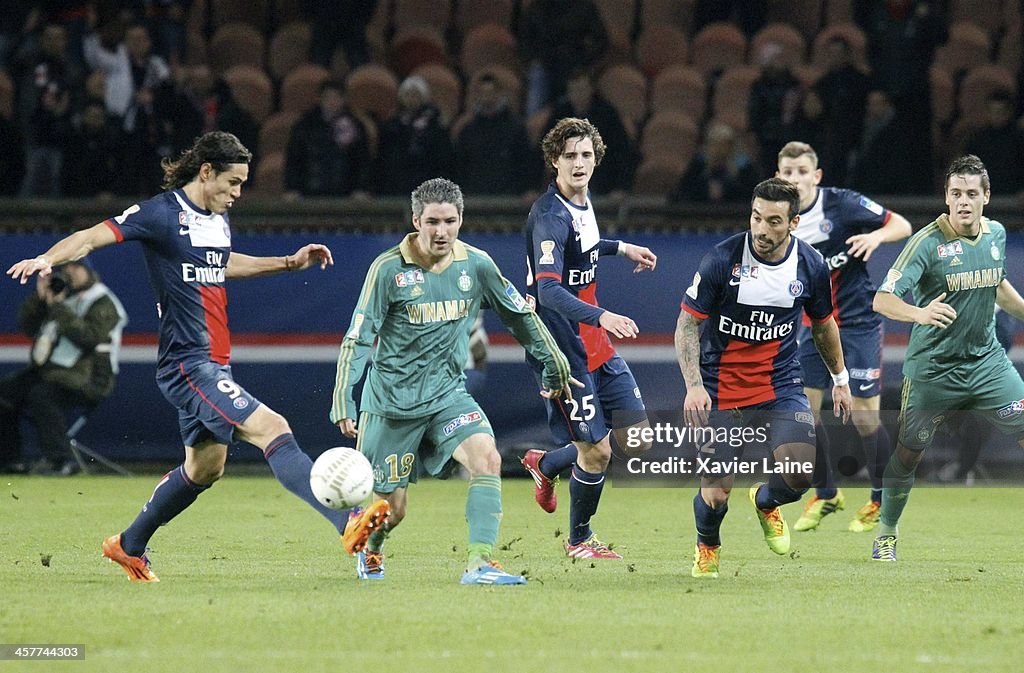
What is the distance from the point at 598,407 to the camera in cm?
982

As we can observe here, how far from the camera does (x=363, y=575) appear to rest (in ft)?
27.4

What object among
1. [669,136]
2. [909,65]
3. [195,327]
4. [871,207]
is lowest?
[195,327]

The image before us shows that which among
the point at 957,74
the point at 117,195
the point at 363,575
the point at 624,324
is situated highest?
the point at 957,74

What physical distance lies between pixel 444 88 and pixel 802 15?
177 inches

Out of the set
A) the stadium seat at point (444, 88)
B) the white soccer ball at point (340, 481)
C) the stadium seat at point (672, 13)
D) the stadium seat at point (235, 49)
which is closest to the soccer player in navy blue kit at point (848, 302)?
the white soccer ball at point (340, 481)

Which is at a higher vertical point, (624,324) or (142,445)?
(624,324)

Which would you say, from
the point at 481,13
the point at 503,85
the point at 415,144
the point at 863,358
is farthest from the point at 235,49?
the point at 863,358

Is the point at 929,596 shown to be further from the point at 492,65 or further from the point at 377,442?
the point at 492,65

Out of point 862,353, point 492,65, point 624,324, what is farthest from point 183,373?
point 492,65

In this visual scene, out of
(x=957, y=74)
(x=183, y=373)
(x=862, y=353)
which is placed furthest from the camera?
(x=957, y=74)

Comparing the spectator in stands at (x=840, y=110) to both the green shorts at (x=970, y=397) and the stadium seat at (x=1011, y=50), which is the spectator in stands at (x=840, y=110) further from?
the green shorts at (x=970, y=397)

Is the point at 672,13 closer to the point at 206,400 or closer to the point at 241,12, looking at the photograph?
the point at 241,12

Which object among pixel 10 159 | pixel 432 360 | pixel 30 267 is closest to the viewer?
pixel 30 267

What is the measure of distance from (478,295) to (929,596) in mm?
2719
